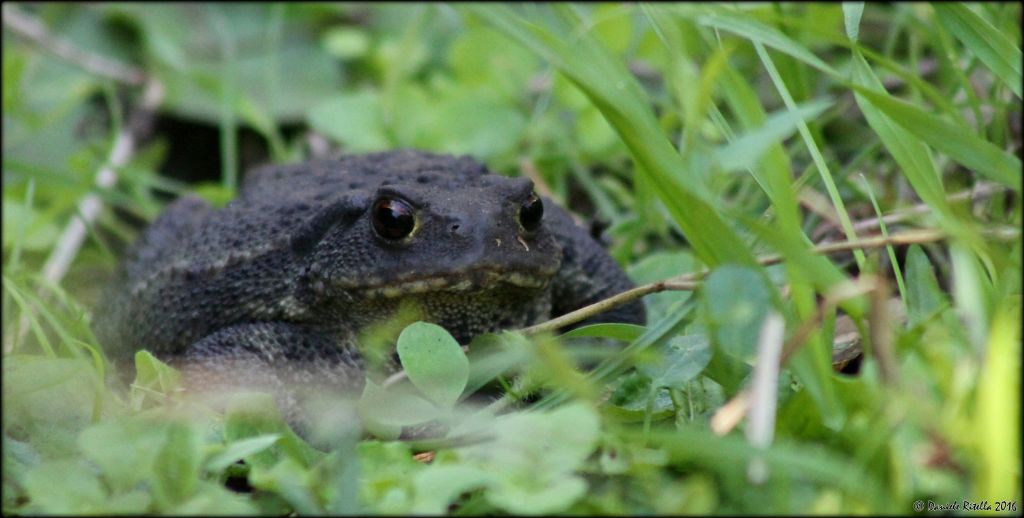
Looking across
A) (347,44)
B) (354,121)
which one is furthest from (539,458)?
(347,44)

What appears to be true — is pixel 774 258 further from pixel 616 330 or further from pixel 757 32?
pixel 757 32

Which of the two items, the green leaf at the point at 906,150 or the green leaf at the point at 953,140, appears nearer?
the green leaf at the point at 953,140

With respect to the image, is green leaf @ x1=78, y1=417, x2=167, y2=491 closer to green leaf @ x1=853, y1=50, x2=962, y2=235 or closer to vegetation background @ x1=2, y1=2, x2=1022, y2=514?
vegetation background @ x1=2, y1=2, x2=1022, y2=514

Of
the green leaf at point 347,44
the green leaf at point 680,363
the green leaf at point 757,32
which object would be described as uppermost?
the green leaf at point 347,44

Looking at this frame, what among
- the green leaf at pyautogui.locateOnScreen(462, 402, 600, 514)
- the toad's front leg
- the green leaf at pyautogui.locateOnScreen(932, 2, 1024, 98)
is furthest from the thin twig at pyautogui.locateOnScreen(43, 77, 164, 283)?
the green leaf at pyautogui.locateOnScreen(932, 2, 1024, 98)

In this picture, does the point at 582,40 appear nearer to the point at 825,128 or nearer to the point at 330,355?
the point at 330,355

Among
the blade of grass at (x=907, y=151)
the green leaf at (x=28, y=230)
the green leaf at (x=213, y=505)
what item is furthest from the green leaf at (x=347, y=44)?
the green leaf at (x=213, y=505)

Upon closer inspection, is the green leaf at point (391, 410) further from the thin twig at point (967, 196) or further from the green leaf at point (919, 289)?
the thin twig at point (967, 196)
